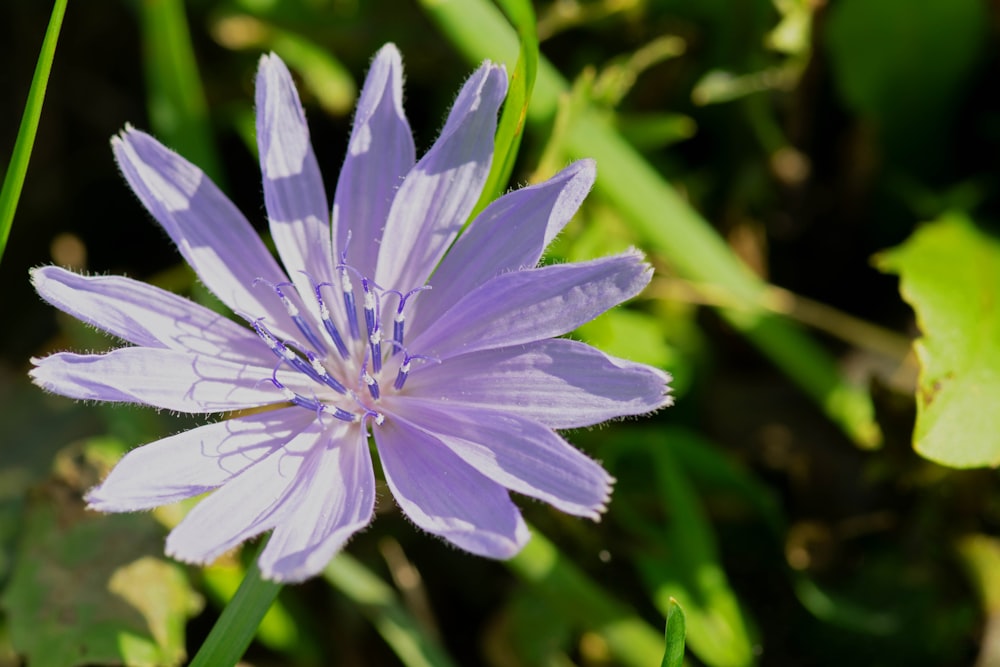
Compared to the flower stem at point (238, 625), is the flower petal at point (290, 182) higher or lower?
higher

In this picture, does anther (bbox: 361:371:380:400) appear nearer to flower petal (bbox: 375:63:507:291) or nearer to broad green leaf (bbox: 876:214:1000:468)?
flower petal (bbox: 375:63:507:291)

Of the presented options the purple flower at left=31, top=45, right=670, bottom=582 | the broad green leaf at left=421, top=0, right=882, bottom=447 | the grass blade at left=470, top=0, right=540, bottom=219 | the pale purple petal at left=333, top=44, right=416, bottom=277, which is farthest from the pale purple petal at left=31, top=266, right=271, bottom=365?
the broad green leaf at left=421, top=0, right=882, bottom=447

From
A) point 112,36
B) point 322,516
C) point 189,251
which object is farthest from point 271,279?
point 112,36

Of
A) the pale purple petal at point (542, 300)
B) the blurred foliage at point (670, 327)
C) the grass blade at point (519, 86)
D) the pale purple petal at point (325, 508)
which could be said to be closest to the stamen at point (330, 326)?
the pale purple petal at point (325, 508)

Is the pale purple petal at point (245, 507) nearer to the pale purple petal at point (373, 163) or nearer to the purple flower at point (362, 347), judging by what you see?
the purple flower at point (362, 347)

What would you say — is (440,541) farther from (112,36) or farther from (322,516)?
(112,36)
